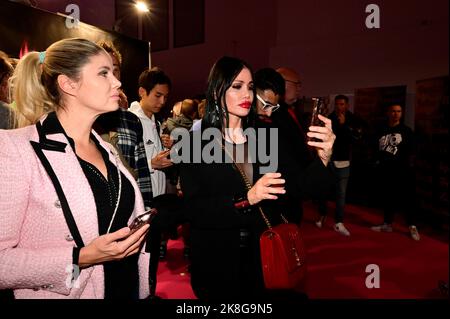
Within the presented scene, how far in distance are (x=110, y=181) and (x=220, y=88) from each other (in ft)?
2.79

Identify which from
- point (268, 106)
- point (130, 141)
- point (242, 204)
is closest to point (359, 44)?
point (268, 106)

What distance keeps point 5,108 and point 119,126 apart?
0.77m

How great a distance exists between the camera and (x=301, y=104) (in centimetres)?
844

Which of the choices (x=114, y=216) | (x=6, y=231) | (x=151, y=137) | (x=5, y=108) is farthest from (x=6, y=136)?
(x=151, y=137)

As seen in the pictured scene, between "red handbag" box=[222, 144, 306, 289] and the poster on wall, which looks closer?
"red handbag" box=[222, 144, 306, 289]

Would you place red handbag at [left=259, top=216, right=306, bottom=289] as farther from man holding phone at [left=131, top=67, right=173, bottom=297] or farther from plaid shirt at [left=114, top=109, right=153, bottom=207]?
man holding phone at [left=131, top=67, right=173, bottom=297]

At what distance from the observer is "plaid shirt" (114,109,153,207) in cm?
235

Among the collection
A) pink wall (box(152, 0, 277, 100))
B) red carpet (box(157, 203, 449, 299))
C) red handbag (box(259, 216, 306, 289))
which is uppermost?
pink wall (box(152, 0, 277, 100))

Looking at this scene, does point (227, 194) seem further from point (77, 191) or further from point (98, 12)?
point (98, 12)

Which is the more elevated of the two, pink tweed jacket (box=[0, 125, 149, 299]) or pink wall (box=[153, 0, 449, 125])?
pink wall (box=[153, 0, 449, 125])

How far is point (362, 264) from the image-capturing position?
4.19 meters

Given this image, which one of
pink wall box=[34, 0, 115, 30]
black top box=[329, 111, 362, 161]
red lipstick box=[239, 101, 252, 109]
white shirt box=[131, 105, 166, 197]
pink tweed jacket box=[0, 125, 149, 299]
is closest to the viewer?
pink tweed jacket box=[0, 125, 149, 299]

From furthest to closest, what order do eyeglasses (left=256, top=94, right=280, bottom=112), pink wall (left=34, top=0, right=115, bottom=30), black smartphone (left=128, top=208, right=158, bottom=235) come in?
pink wall (left=34, top=0, right=115, bottom=30) < eyeglasses (left=256, top=94, right=280, bottom=112) < black smartphone (left=128, top=208, right=158, bottom=235)

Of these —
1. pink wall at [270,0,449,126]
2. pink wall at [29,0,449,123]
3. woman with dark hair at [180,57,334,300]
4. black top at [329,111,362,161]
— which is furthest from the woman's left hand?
pink wall at [270,0,449,126]
